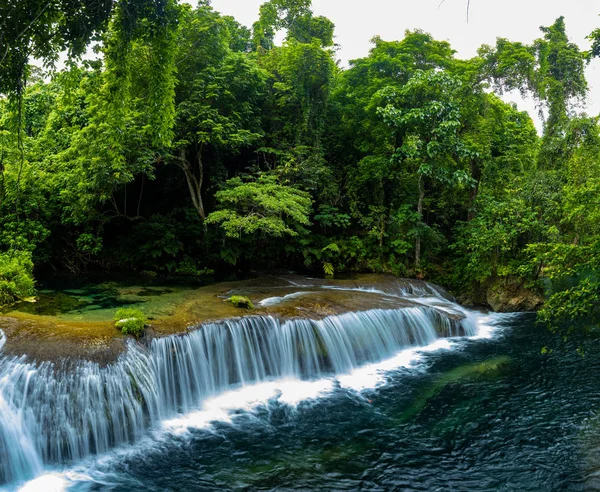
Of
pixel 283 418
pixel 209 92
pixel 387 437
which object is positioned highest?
pixel 209 92

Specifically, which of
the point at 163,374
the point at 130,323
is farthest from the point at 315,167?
the point at 163,374

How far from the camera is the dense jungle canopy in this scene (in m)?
14.7

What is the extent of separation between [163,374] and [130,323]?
1.21 m

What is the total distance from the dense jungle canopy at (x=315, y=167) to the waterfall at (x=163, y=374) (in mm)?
5003

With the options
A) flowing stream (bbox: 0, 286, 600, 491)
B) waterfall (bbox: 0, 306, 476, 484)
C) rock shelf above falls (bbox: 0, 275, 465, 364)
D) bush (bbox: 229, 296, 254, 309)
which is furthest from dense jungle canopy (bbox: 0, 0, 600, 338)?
flowing stream (bbox: 0, 286, 600, 491)

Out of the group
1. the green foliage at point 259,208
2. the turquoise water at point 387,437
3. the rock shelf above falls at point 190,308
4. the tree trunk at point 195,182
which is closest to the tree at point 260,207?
the green foliage at point 259,208

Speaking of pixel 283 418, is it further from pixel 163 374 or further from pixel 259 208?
pixel 259 208

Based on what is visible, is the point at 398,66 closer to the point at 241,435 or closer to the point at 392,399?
the point at 392,399

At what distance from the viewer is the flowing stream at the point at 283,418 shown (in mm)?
6133

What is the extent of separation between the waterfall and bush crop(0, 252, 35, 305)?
4348mm

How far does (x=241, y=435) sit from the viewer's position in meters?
7.30

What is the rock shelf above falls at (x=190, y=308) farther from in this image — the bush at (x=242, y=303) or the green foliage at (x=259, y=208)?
the green foliage at (x=259, y=208)

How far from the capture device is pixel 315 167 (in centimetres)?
1733

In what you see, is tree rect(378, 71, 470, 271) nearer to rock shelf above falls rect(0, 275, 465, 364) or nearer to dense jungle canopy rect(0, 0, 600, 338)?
dense jungle canopy rect(0, 0, 600, 338)
